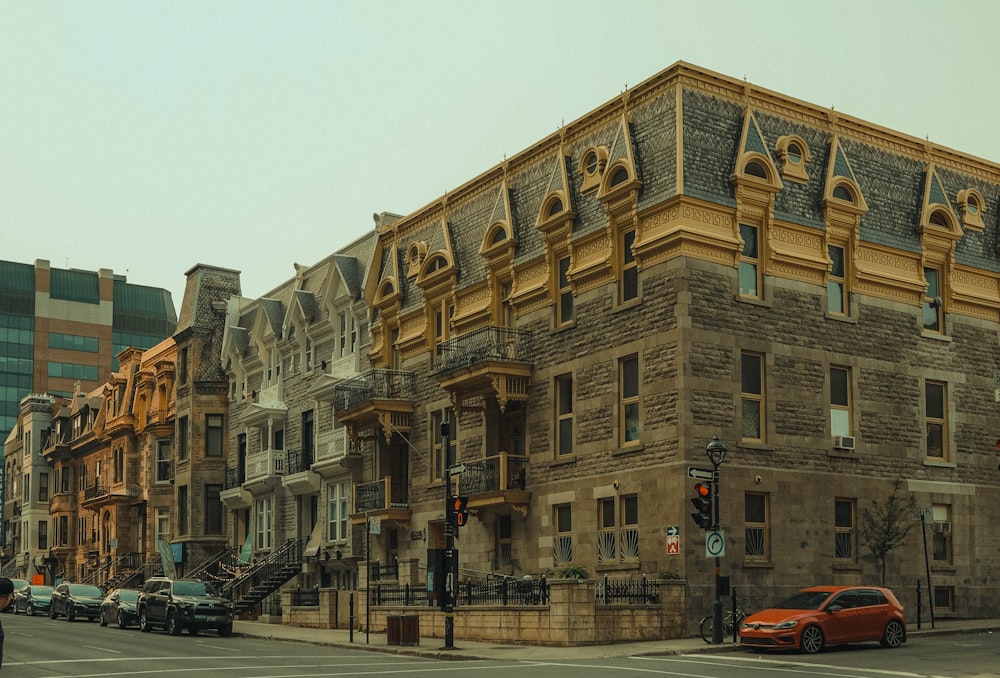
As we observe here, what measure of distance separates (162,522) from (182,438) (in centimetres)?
489

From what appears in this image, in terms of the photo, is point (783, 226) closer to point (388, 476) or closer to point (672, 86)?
point (672, 86)

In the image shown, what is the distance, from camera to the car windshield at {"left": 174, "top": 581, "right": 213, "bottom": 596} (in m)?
37.3

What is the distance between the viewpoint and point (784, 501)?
31062mm

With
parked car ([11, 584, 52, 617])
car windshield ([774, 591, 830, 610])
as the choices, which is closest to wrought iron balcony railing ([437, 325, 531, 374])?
car windshield ([774, 591, 830, 610])

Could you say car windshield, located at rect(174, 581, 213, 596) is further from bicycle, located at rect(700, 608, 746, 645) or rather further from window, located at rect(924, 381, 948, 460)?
window, located at rect(924, 381, 948, 460)

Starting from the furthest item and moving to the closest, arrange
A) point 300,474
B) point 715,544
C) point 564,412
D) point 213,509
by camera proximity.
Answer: point 213,509 < point 300,474 < point 564,412 < point 715,544

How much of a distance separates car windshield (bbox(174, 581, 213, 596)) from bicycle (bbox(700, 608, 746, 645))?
1641 cm

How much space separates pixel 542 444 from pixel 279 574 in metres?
16.8

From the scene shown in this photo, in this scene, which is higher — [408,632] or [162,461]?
[162,461]

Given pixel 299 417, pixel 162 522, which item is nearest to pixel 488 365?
pixel 299 417

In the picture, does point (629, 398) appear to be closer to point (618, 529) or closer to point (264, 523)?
point (618, 529)

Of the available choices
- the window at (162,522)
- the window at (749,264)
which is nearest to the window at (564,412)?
the window at (749,264)

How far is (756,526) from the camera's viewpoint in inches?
1206

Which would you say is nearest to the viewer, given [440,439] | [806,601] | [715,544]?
[806,601]
